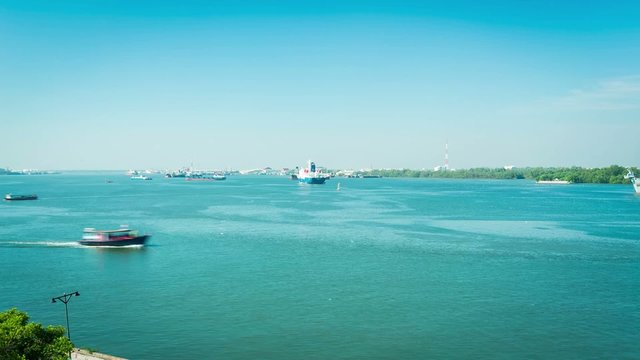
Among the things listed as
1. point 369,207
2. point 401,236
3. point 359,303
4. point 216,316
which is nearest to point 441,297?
point 359,303

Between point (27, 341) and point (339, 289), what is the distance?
2261 centimetres

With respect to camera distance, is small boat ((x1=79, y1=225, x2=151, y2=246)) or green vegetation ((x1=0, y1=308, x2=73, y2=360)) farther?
small boat ((x1=79, y1=225, x2=151, y2=246))

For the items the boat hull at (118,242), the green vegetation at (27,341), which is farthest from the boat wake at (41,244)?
the green vegetation at (27,341)

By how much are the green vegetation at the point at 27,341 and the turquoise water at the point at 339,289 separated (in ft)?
25.6

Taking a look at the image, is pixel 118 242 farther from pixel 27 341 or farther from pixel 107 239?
pixel 27 341

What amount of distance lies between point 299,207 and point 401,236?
4319 centimetres

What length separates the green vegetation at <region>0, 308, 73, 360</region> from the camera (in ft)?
53.7

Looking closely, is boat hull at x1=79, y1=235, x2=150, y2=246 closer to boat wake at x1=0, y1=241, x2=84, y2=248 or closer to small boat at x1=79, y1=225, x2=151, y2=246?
small boat at x1=79, y1=225, x2=151, y2=246

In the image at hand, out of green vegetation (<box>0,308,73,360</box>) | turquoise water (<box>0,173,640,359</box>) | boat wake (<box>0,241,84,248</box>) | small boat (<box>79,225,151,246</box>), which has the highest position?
green vegetation (<box>0,308,73,360</box>)

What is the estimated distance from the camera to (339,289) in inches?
1435

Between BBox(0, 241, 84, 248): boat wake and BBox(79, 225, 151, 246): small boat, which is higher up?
BBox(79, 225, 151, 246): small boat

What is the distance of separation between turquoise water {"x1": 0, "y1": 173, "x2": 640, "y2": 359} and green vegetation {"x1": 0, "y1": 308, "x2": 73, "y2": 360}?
307 inches

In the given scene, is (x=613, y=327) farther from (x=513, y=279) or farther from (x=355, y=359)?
(x=355, y=359)

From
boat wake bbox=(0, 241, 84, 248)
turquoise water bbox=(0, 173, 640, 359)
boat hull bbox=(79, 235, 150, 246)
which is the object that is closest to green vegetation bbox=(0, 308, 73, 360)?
turquoise water bbox=(0, 173, 640, 359)
